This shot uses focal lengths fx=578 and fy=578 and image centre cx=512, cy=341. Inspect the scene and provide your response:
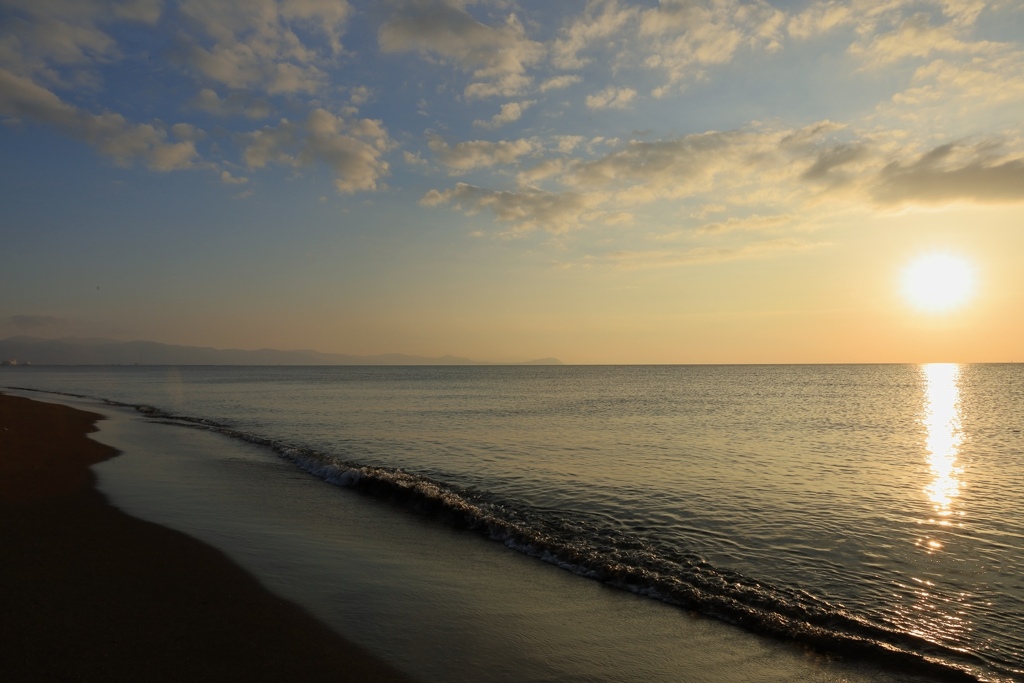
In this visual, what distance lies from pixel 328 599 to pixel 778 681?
21.3ft

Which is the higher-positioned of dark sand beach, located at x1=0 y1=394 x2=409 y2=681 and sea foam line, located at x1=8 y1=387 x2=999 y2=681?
dark sand beach, located at x1=0 y1=394 x2=409 y2=681

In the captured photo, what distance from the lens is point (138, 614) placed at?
26.5ft

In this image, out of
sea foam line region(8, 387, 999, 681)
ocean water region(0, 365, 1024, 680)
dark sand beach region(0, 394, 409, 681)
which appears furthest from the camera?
ocean water region(0, 365, 1024, 680)

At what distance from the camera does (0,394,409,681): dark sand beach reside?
6723 mm

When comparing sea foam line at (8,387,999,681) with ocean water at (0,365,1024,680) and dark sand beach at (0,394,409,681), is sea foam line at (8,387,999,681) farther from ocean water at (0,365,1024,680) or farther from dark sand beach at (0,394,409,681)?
dark sand beach at (0,394,409,681)

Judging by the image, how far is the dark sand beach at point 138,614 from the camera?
6.72 meters

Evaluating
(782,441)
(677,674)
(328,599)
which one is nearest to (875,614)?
(677,674)

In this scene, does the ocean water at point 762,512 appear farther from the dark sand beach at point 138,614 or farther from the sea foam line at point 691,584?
the dark sand beach at point 138,614

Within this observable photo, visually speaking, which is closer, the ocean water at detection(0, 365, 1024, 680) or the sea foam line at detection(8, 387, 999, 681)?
the sea foam line at detection(8, 387, 999, 681)

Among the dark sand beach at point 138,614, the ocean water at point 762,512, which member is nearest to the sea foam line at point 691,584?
the ocean water at point 762,512

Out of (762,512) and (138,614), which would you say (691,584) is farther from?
(138,614)

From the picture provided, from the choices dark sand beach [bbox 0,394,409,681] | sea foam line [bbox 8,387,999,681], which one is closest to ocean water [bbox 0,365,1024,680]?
sea foam line [bbox 8,387,999,681]

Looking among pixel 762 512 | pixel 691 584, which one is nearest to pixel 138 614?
pixel 691 584

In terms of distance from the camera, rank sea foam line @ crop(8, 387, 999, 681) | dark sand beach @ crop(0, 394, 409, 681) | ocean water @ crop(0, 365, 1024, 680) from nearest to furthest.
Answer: dark sand beach @ crop(0, 394, 409, 681) → sea foam line @ crop(8, 387, 999, 681) → ocean water @ crop(0, 365, 1024, 680)
